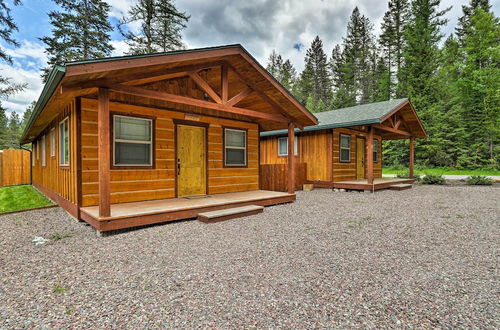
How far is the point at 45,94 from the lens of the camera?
4527 millimetres

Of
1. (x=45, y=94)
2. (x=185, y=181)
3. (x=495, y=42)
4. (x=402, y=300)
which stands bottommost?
(x=402, y=300)

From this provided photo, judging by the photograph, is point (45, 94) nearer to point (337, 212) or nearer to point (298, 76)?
point (337, 212)

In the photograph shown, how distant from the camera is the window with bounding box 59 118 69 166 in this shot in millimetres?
5814

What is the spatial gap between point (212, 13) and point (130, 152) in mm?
18047

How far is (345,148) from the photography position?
37.4ft

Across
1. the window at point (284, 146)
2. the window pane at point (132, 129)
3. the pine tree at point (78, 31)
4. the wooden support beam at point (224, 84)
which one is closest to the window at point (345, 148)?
the window at point (284, 146)

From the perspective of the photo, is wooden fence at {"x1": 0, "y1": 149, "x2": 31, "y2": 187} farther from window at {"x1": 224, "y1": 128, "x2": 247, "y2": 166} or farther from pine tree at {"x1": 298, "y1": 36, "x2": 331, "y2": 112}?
pine tree at {"x1": 298, "y1": 36, "x2": 331, "y2": 112}

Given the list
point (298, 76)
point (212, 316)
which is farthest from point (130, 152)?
point (298, 76)

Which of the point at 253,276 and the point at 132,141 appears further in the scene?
the point at 132,141

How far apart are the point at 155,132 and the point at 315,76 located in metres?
35.8

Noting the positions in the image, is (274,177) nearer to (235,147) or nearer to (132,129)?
(235,147)

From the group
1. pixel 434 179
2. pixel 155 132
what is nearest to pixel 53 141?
pixel 155 132

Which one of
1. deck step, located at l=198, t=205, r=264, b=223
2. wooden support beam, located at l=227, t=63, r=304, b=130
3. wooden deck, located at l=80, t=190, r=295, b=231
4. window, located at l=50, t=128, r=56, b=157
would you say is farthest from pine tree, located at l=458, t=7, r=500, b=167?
window, located at l=50, t=128, r=56, b=157

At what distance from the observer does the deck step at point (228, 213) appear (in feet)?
16.2
